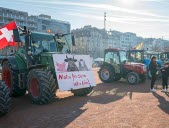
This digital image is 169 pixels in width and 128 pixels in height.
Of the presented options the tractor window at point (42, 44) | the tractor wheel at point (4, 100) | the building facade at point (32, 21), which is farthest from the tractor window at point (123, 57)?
the building facade at point (32, 21)

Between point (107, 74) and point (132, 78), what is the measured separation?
1956 millimetres

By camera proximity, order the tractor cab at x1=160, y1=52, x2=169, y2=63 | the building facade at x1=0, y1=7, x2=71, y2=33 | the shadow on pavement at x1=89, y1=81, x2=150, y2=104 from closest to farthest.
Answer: the shadow on pavement at x1=89, y1=81, x2=150, y2=104
the tractor cab at x1=160, y1=52, x2=169, y2=63
the building facade at x1=0, y1=7, x2=71, y2=33

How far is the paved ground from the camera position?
674 centimetres

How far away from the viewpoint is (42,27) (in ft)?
322

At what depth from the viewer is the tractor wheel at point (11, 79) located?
10.8m

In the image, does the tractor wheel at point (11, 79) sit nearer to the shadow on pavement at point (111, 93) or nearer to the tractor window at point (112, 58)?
the shadow on pavement at point (111, 93)

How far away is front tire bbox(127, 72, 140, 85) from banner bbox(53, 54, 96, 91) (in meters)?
5.73

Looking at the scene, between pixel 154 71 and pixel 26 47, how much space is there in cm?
662

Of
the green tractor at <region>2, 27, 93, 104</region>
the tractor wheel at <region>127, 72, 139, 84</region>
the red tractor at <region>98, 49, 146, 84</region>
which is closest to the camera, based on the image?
the green tractor at <region>2, 27, 93, 104</region>

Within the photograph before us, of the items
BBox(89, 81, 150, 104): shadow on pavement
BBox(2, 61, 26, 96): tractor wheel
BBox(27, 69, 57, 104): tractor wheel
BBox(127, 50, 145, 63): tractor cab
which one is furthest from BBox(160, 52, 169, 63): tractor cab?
BBox(27, 69, 57, 104): tractor wheel

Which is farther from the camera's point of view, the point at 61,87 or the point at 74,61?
the point at 74,61

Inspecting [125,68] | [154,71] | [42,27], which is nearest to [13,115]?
[154,71]

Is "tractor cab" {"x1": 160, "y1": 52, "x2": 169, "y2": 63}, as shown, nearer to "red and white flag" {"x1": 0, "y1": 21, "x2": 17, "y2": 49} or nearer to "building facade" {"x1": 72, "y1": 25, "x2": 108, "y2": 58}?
"red and white flag" {"x1": 0, "y1": 21, "x2": 17, "y2": 49}

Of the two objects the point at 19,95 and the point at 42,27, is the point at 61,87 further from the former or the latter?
the point at 42,27
